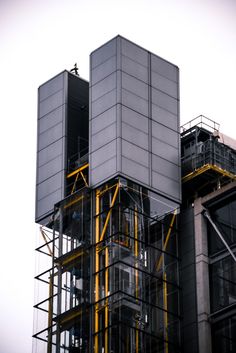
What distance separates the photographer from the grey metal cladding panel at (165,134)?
134000 millimetres

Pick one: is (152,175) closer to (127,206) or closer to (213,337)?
(127,206)

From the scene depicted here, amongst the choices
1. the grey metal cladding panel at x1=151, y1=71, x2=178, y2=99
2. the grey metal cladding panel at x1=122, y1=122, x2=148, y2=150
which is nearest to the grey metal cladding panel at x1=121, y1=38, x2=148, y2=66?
the grey metal cladding panel at x1=151, y1=71, x2=178, y2=99

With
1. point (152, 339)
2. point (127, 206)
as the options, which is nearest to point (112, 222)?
point (127, 206)

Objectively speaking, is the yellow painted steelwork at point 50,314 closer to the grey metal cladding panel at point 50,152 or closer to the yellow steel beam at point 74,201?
the yellow steel beam at point 74,201

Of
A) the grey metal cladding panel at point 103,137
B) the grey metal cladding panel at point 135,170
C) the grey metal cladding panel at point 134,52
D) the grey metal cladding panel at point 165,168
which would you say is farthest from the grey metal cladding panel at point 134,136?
the grey metal cladding panel at point 134,52

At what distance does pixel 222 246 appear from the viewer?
131 meters

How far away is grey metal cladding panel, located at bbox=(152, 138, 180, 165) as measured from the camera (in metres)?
133

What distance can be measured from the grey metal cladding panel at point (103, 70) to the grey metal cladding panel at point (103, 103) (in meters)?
1.88

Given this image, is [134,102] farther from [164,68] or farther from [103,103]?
[164,68]

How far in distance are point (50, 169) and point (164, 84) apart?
11817 millimetres

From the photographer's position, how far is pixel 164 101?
135625 millimetres

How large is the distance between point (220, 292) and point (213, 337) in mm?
3687

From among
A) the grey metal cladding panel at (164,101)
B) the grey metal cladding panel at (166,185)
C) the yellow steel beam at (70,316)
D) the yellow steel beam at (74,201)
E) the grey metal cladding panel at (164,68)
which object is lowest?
the yellow steel beam at (70,316)

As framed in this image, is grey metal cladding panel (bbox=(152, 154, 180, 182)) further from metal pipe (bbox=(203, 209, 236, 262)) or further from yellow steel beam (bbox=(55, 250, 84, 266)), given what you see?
yellow steel beam (bbox=(55, 250, 84, 266))
